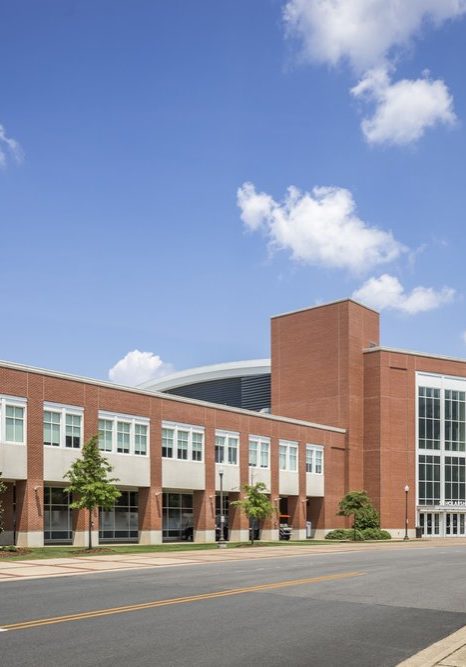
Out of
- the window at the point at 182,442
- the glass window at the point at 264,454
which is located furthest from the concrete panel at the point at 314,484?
the window at the point at 182,442

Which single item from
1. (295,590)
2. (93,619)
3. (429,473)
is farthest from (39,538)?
(429,473)

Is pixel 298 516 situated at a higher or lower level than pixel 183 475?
lower

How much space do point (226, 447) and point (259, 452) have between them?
4381 mm

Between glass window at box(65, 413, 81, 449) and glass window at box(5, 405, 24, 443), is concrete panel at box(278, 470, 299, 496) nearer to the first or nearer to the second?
glass window at box(65, 413, 81, 449)

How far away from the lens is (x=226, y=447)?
61.8 metres

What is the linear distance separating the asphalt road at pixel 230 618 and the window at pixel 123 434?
24.1 m

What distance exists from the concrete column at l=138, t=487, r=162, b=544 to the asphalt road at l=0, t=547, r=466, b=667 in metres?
26.5

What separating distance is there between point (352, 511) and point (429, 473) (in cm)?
1144

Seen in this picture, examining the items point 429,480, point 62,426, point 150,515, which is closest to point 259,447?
point 150,515

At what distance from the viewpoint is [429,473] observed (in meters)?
77.6

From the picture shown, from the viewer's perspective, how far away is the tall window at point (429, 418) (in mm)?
77375

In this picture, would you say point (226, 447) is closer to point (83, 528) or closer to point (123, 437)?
point (123, 437)

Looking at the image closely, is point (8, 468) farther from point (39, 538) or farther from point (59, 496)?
point (59, 496)

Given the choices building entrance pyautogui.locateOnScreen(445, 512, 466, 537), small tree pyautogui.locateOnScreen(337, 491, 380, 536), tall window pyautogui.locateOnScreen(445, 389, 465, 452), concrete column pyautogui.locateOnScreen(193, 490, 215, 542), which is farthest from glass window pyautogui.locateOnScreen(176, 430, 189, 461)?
building entrance pyautogui.locateOnScreen(445, 512, 466, 537)
